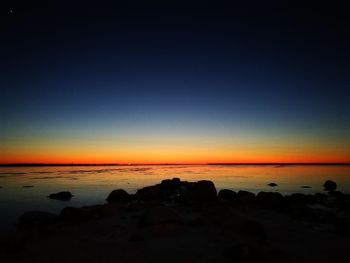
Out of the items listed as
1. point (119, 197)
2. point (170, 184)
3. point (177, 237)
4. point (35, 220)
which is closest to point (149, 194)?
point (119, 197)

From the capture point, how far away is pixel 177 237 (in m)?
15.7

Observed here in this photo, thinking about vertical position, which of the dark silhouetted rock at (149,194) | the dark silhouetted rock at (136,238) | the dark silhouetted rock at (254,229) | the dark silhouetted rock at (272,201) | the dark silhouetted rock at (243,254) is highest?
the dark silhouetted rock at (149,194)

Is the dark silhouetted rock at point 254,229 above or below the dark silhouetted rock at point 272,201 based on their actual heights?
below

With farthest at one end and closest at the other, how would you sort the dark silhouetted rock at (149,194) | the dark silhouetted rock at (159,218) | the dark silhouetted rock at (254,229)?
the dark silhouetted rock at (149,194)
the dark silhouetted rock at (159,218)
the dark silhouetted rock at (254,229)

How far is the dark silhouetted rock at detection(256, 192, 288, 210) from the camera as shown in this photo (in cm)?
2553

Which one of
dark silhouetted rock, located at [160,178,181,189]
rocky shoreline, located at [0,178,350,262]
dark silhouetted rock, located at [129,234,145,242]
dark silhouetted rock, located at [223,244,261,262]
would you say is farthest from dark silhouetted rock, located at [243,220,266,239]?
dark silhouetted rock, located at [160,178,181,189]

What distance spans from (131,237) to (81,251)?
2552 mm

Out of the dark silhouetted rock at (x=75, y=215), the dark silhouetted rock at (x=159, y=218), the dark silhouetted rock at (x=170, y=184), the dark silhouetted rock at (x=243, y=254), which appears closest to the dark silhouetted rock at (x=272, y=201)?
the dark silhouetted rock at (x=159, y=218)

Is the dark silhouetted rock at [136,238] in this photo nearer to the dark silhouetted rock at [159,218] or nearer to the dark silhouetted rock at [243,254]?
the dark silhouetted rock at [159,218]

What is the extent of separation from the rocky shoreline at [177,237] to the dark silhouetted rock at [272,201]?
1.00m

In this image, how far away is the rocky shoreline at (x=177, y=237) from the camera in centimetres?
1298

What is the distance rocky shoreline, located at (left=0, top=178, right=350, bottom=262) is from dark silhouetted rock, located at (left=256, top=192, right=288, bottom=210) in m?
1.00

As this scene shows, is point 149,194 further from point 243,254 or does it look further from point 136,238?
point 243,254

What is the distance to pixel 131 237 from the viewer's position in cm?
1543
